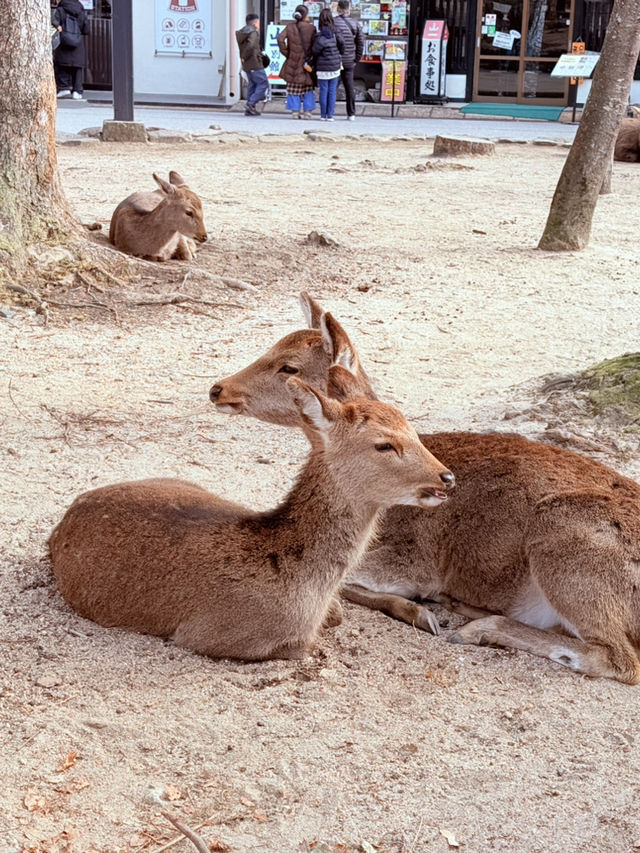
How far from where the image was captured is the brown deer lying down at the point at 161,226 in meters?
11.7

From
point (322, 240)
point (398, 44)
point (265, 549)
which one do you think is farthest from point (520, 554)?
→ point (398, 44)

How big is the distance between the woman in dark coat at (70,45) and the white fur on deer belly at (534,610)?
20792 mm

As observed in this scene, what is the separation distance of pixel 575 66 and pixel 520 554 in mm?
22002

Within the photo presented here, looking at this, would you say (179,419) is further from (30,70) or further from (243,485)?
(30,70)

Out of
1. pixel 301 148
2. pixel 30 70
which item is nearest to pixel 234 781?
pixel 30 70

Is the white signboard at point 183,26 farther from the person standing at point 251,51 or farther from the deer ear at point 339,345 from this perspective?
the deer ear at point 339,345

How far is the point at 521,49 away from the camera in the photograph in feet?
92.0

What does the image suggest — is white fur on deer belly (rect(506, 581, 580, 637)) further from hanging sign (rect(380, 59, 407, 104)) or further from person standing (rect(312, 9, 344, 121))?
hanging sign (rect(380, 59, 407, 104))

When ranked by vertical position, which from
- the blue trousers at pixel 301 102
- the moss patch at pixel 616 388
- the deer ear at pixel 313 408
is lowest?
the moss patch at pixel 616 388

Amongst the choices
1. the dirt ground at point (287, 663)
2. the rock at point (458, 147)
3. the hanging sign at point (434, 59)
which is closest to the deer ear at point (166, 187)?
the dirt ground at point (287, 663)

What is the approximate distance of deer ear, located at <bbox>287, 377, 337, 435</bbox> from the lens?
14.8 feet

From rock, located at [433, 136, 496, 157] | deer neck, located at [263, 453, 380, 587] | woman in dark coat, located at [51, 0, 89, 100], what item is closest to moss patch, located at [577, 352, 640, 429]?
deer neck, located at [263, 453, 380, 587]

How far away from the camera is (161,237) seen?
1166 centimetres

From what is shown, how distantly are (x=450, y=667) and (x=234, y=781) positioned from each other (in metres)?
1.17
